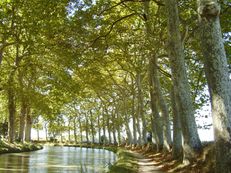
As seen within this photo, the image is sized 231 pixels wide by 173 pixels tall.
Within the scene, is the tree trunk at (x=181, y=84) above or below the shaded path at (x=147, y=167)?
above

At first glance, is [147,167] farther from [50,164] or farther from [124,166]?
[50,164]

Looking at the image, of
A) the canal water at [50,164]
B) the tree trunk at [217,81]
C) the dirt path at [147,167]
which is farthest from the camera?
the canal water at [50,164]

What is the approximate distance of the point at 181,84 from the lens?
45.2 feet

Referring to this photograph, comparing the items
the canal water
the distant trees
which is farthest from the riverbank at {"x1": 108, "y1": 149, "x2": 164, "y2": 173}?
the distant trees

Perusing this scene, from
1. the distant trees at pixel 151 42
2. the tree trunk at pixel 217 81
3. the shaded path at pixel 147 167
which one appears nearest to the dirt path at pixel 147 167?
the shaded path at pixel 147 167

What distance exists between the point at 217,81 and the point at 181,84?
5.33 m

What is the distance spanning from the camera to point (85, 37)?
781 inches

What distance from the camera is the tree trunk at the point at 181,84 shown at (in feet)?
42.8

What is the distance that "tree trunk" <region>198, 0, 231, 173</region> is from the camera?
8.26m

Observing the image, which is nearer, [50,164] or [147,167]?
[147,167]

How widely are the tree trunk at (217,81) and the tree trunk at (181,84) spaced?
15.0ft

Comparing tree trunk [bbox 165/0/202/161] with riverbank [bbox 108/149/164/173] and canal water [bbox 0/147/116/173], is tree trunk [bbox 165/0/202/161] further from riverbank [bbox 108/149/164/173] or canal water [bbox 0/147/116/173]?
canal water [bbox 0/147/116/173]

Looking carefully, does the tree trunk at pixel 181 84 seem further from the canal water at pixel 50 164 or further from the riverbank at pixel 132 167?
the canal water at pixel 50 164

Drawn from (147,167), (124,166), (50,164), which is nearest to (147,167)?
(147,167)
